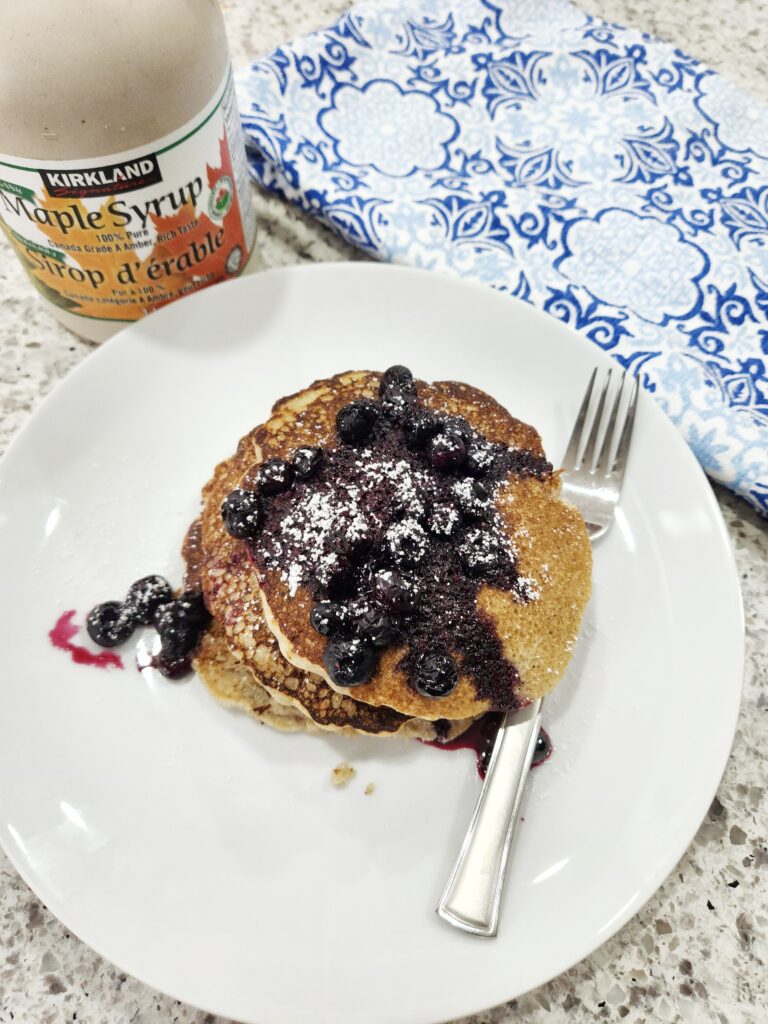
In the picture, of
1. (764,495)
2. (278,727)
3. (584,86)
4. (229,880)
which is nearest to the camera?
(229,880)

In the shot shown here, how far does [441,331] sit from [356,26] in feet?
2.89

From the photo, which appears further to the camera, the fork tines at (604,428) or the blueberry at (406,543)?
the fork tines at (604,428)

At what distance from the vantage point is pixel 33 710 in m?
1.14

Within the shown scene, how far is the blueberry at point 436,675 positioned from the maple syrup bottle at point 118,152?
0.81 m

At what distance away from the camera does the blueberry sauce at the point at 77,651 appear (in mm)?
1201

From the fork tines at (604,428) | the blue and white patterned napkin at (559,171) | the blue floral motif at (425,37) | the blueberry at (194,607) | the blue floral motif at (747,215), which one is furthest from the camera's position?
the blue floral motif at (425,37)

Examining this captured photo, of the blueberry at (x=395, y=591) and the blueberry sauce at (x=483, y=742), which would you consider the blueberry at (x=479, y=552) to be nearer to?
the blueberry at (x=395, y=591)

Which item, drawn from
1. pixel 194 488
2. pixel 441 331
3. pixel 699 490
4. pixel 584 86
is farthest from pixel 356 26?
pixel 699 490

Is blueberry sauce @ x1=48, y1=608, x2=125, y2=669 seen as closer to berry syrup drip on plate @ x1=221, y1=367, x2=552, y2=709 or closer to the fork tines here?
berry syrup drip on plate @ x1=221, y1=367, x2=552, y2=709

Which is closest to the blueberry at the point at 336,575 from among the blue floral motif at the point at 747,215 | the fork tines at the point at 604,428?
the fork tines at the point at 604,428

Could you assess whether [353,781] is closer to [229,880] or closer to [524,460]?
[229,880]

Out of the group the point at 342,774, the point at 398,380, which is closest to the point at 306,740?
the point at 342,774

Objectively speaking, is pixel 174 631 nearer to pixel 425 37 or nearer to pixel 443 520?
pixel 443 520
